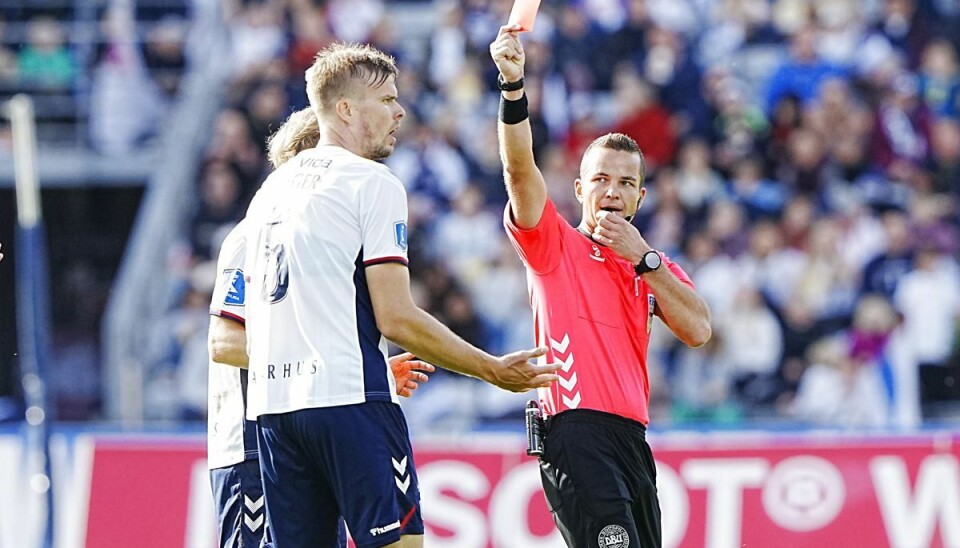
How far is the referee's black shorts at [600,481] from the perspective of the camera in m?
6.25

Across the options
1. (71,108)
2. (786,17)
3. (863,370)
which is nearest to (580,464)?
(863,370)

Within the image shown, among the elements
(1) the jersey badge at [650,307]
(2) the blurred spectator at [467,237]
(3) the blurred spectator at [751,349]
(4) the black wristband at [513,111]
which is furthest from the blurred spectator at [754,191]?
(4) the black wristband at [513,111]

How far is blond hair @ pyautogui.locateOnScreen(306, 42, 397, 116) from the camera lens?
228 inches


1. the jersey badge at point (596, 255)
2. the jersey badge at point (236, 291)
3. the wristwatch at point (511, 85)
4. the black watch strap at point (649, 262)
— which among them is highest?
the wristwatch at point (511, 85)

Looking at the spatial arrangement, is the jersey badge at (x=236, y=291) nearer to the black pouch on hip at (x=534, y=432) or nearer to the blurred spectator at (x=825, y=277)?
the black pouch on hip at (x=534, y=432)

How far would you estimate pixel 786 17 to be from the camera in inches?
651

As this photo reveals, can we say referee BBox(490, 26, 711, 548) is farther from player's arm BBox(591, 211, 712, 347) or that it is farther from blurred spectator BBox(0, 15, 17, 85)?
blurred spectator BBox(0, 15, 17, 85)

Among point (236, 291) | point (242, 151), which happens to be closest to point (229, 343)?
point (236, 291)

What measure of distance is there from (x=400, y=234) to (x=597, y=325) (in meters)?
1.22

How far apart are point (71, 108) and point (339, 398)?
42.8 feet

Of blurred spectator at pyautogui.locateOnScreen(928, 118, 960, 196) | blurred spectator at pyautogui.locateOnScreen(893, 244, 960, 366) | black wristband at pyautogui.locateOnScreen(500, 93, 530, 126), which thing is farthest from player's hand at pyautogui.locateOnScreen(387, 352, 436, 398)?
blurred spectator at pyautogui.locateOnScreen(928, 118, 960, 196)

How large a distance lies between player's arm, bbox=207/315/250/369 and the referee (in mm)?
1179

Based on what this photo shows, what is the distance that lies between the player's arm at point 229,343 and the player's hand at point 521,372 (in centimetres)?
115

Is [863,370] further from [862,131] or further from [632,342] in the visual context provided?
[632,342]
